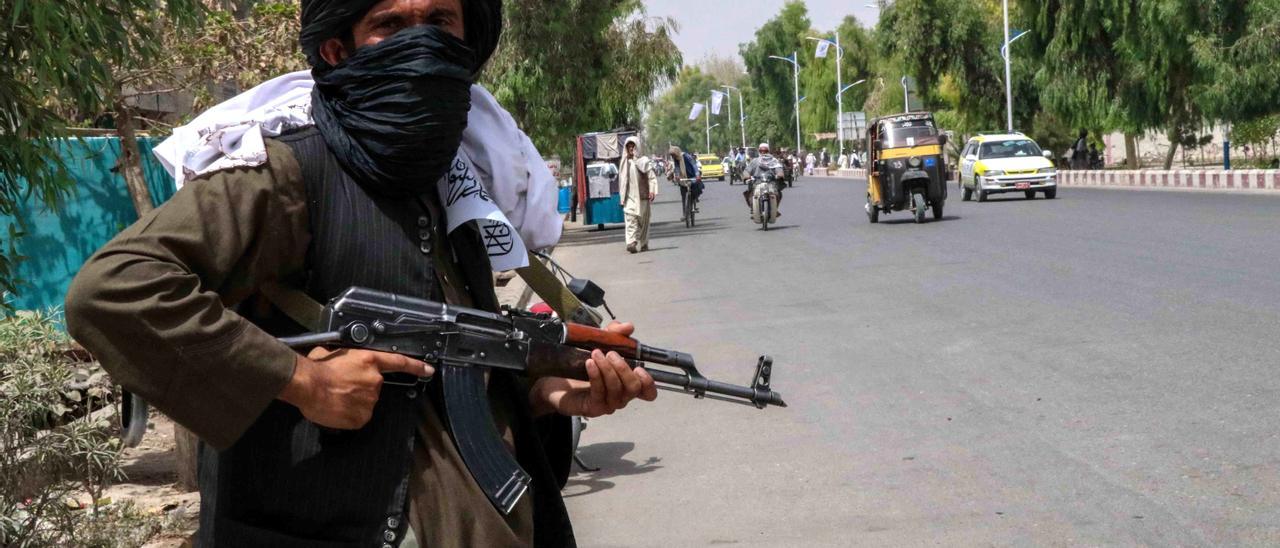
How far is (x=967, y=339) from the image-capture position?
9.67 m

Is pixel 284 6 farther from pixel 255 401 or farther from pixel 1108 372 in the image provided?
pixel 255 401

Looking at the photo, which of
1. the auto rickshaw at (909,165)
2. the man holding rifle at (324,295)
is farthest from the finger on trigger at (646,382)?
the auto rickshaw at (909,165)

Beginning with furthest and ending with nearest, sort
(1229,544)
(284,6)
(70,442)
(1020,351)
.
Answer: (284,6), (1020,351), (1229,544), (70,442)

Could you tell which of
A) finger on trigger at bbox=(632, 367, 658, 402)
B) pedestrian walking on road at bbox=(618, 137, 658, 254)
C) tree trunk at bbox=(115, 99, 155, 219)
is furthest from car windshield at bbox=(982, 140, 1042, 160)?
finger on trigger at bbox=(632, 367, 658, 402)

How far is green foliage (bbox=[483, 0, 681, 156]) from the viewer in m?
25.6

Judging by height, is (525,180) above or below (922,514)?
above

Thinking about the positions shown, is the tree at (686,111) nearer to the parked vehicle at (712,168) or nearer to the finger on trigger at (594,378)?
the parked vehicle at (712,168)

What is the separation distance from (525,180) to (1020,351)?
23.1 feet

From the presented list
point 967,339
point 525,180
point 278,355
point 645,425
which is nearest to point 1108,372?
point 967,339

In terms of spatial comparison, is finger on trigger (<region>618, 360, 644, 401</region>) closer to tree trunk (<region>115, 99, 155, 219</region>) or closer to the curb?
tree trunk (<region>115, 99, 155, 219</region>)

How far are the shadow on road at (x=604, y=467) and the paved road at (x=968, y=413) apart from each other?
0.8 inches

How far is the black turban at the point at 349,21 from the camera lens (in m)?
2.16

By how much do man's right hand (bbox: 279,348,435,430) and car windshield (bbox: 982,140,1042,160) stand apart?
31212 millimetres

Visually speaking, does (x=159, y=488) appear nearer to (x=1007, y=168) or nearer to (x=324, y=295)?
(x=324, y=295)
